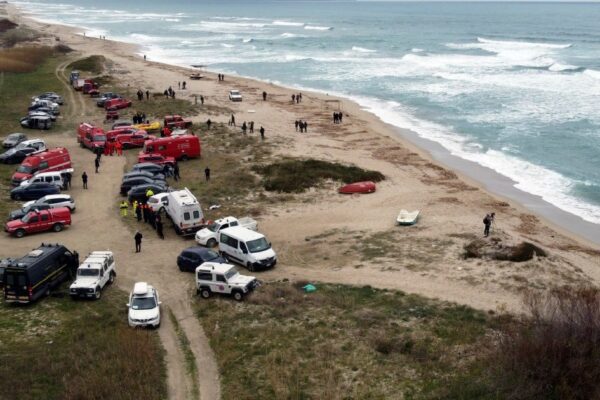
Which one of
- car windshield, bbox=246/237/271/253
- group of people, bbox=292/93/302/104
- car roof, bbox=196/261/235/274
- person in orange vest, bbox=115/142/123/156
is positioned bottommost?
person in orange vest, bbox=115/142/123/156

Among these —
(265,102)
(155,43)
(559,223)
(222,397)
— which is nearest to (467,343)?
(222,397)

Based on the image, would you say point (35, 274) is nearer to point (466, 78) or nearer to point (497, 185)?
point (497, 185)

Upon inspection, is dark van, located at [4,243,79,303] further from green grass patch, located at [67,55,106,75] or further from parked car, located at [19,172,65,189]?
green grass patch, located at [67,55,106,75]

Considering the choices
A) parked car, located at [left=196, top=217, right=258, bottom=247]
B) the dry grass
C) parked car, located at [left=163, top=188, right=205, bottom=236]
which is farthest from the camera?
the dry grass

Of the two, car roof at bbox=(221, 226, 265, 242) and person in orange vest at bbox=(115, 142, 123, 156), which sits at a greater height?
car roof at bbox=(221, 226, 265, 242)

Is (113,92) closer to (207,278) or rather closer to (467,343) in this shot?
(207,278)

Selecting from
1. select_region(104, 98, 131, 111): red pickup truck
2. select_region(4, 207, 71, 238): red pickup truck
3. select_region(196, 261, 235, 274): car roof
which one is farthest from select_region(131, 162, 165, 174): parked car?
select_region(104, 98, 131, 111): red pickup truck

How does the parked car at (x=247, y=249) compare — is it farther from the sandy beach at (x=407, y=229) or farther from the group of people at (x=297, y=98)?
the group of people at (x=297, y=98)

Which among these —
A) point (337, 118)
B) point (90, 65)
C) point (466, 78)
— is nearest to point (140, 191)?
point (337, 118)
